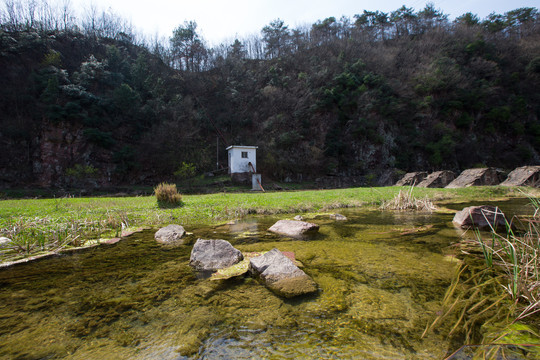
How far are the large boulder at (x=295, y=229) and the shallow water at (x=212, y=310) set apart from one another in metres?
1.49

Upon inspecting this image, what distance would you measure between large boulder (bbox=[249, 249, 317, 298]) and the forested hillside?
28.4 meters

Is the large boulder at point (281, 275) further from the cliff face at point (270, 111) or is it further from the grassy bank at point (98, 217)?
the cliff face at point (270, 111)

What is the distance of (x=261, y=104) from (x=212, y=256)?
38.3 metres

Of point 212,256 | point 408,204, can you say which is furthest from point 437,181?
point 212,256

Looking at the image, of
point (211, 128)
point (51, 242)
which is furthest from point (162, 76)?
point (51, 242)

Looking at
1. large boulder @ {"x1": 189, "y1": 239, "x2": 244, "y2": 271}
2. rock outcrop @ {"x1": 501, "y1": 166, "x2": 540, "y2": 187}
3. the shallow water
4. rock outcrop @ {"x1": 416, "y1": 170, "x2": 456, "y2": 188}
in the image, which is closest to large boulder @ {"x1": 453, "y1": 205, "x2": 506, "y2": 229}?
the shallow water

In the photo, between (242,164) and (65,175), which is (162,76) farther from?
(242,164)

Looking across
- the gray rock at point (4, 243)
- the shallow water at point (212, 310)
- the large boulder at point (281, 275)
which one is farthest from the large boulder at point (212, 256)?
the gray rock at point (4, 243)

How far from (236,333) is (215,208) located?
776cm

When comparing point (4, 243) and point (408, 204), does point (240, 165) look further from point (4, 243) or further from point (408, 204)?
point (4, 243)

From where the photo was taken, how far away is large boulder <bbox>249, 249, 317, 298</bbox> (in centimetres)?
283

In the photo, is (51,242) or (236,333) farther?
(51,242)

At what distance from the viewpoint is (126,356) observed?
6.07 feet

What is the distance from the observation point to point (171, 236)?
5637mm
